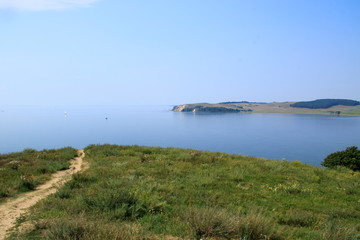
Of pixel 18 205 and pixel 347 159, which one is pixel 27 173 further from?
pixel 347 159

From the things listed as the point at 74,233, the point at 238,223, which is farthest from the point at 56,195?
the point at 238,223

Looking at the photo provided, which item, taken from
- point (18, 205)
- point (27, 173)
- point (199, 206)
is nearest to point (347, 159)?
point (199, 206)

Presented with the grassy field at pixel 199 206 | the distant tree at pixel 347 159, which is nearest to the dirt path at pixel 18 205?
the grassy field at pixel 199 206

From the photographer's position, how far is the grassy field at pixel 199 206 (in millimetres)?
4961

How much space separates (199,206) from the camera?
7.23 metres

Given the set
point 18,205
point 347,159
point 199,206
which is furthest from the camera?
point 347,159

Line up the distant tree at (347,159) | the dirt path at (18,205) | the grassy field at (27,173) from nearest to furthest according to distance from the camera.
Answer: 1. the dirt path at (18,205)
2. the grassy field at (27,173)
3. the distant tree at (347,159)

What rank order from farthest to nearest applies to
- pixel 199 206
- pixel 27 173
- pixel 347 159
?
pixel 347 159 < pixel 27 173 < pixel 199 206

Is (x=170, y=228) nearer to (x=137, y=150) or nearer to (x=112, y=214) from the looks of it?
(x=112, y=214)

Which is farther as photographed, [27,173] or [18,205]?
[27,173]

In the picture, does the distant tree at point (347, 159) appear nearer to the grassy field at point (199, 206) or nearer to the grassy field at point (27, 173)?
the grassy field at point (199, 206)

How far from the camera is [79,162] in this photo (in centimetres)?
1658

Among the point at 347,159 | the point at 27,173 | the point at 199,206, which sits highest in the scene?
the point at 199,206

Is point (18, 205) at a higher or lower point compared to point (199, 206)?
lower
